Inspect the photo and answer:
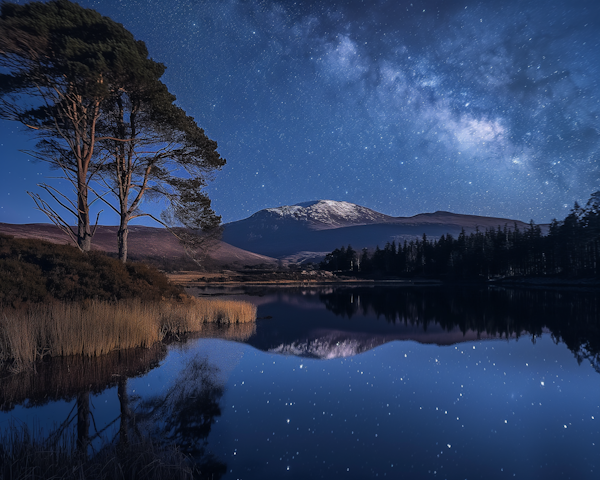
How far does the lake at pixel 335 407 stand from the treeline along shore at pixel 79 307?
74 cm

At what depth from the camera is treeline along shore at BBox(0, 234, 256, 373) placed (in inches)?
391

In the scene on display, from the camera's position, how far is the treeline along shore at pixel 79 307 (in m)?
9.94

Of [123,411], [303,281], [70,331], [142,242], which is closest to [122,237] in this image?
[70,331]

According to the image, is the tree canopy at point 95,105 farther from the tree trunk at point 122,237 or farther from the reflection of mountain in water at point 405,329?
the reflection of mountain in water at point 405,329

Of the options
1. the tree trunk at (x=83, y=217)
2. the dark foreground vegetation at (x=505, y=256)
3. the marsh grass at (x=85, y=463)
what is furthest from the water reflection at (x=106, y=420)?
the dark foreground vegetation at (x=505, y=256)

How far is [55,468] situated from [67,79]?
50.9 ft

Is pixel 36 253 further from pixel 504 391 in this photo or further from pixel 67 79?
pixel 504 391

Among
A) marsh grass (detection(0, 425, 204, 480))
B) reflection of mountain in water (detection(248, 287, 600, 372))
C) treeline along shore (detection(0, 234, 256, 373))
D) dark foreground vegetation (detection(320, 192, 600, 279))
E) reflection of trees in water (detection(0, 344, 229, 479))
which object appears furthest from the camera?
dark foreground vegetation (detection(320, 192, 600, 279))

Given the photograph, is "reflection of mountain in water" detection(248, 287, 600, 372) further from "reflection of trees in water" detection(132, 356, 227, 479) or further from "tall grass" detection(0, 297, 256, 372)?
"reflection of trees in water" detection(132, 356, 227, 479)

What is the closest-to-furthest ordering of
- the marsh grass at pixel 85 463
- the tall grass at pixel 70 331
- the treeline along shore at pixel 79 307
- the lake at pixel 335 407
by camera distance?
the marsh grass at pixel 85 463 < the lake at pixel 335 407 < the tall grass at pixel 70 331 < the treeline along shore at pixel 79 307

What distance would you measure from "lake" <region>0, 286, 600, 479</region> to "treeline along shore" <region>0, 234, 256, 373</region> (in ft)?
2.44

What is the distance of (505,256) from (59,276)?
329ft

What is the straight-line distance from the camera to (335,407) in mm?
7582

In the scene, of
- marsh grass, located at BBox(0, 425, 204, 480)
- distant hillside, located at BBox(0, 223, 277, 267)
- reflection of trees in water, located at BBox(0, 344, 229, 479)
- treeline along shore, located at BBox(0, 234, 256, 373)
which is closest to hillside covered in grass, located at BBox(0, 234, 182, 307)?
treeline along shore, located at BBox(0, 234, 256, 373)
